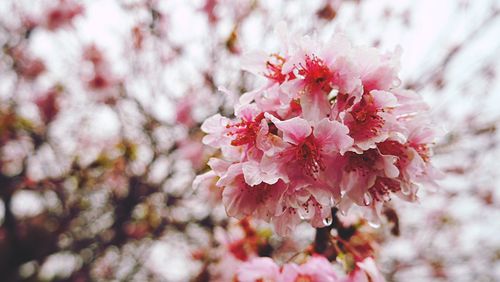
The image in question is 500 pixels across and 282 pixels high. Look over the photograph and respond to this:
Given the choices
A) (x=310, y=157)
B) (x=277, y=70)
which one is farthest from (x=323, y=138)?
(x=277, y=70)

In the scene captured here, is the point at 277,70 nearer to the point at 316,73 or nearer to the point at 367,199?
the point at 316,73

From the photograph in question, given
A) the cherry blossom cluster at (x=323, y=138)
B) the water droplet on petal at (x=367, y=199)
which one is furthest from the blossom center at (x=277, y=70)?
the water droplet on petal at (x=367, y=199)

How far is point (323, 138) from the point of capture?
1.13 m

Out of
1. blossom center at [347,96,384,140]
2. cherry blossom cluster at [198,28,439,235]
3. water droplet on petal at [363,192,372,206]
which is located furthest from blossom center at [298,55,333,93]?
water droplet on petal at [363,192,372,206]

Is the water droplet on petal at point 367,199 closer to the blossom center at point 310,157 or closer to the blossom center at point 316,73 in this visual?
the blossom center at point 310,157

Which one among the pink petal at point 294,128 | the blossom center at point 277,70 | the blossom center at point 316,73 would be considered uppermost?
the blossom center at point 316,73

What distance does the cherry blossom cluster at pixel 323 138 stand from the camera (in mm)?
1133

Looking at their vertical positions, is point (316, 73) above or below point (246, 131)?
above

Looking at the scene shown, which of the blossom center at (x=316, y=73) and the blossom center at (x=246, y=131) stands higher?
the blossom center at (x=316, y=73)

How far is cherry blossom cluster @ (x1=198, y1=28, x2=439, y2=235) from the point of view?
3.72 ft

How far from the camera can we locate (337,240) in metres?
1.49

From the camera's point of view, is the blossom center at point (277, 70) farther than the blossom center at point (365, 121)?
Yes

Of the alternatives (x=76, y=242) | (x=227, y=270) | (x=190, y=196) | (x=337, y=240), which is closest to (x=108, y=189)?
(x=76, y=242)

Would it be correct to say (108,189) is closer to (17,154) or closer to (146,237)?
(146,237)
